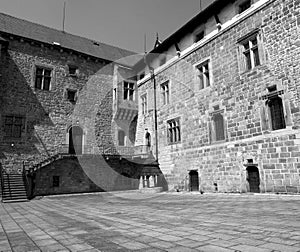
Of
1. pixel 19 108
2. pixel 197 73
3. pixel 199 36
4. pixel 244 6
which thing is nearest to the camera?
pixel 244 6

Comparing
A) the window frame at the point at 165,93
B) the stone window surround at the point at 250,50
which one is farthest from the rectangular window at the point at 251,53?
the window frame at the point at 165,93

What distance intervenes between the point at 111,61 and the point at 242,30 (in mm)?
12453

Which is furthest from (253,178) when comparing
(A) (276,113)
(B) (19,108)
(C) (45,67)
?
(C) (45,67)

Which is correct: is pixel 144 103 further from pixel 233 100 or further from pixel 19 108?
pixel 233 100

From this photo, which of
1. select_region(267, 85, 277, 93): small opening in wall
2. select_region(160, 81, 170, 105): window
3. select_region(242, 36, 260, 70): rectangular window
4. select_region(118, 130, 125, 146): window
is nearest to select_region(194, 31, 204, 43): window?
select_region(242, 36, 260, 70): rectangular window

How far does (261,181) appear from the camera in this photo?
10.6m

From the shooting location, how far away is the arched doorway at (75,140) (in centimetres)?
1925

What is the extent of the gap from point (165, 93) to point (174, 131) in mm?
3071

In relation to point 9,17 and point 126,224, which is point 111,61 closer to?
point 9,17

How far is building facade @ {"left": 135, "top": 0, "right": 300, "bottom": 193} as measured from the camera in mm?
10141

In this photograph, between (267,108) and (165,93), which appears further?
(165,93)

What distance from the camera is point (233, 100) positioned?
12.5 m

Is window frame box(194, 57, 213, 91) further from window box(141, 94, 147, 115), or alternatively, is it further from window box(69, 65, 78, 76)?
window box(69, 65, 78, 76)

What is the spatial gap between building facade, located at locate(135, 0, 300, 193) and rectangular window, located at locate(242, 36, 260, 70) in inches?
1.8
